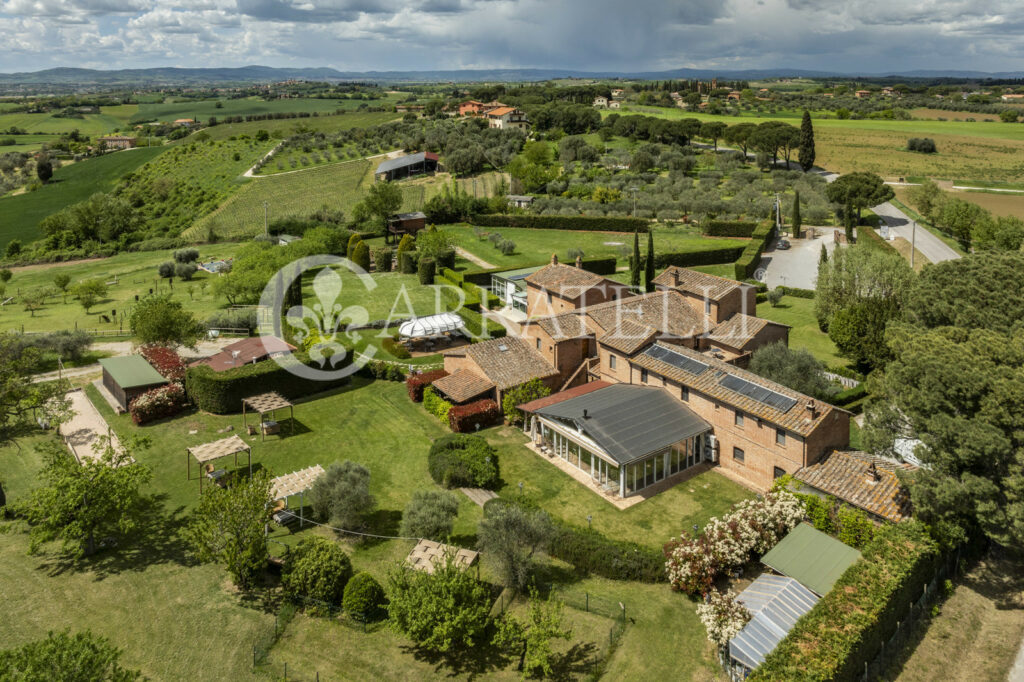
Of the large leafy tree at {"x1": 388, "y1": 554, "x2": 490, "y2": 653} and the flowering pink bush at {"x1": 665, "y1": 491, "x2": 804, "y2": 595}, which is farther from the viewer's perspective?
the flowering pink bush at {"x1": 665, "y1": 491, "x2": 804, "y2": 595}

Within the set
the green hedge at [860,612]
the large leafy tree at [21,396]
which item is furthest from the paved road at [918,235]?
the large leafy tree at [21,396]

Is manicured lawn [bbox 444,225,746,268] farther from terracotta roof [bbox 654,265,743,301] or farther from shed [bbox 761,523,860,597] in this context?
shed [bbox 761,523,860,597]

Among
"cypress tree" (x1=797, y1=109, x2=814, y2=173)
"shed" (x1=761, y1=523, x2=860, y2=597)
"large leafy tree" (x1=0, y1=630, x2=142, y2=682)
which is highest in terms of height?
"cypress tree" (x1=797, y1=109, x2=814, y2=173)

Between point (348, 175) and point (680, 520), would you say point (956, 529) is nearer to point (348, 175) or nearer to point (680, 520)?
point (680, 520)

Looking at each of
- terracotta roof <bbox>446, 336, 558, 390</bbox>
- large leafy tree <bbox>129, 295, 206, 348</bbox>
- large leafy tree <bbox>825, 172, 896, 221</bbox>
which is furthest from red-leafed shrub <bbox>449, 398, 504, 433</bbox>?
large leafy tree <bbox>825, 172, 896, 221</bbox>

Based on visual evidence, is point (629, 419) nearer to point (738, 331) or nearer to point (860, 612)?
point (738, 331)

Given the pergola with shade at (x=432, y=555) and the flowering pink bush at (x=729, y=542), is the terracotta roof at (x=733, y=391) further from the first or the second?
the pergola with shade at (x=432, y=555)

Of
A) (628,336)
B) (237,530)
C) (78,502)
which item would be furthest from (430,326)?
(78,502)
